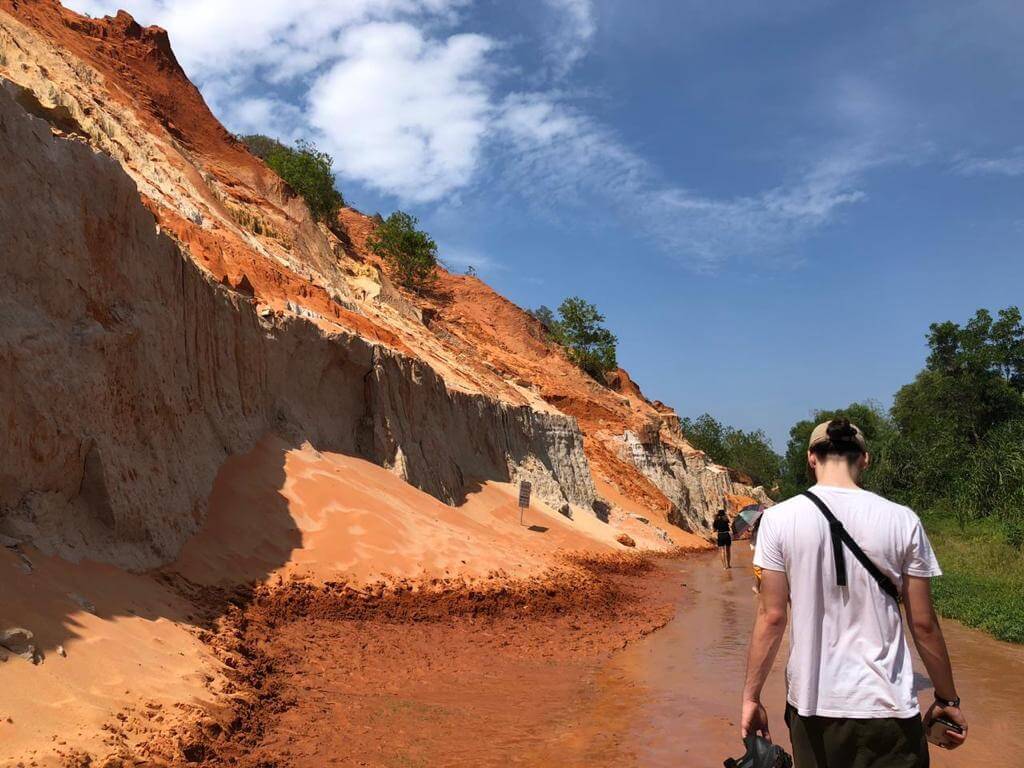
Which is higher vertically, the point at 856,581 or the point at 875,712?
the point at 856,581

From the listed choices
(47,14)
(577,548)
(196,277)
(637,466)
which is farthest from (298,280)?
(637,466)

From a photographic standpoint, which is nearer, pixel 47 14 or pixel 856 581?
pixel 856 581

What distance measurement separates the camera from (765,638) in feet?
8.89

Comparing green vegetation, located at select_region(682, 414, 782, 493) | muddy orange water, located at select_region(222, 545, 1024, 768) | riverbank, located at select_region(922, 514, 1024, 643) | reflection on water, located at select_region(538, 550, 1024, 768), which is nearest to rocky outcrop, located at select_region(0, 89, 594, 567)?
muddy orange water, located at select_region(222, 545, 1024, 768)

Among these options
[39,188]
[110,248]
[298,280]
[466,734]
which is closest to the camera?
[466,734]

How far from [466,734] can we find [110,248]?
719 cm

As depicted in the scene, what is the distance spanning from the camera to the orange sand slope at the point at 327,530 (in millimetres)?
9375

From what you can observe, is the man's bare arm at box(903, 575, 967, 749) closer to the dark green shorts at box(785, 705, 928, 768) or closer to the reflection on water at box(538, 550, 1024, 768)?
the dark green shorts at box(785, 705, 928, 768)

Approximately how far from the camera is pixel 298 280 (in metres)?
19.3

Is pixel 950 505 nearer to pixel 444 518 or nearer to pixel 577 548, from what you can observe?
pixel 577 548

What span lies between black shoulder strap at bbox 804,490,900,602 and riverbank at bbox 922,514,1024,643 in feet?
34.0

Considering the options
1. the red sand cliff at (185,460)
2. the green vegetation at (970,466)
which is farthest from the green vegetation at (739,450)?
the red sand cliff at (185,460)

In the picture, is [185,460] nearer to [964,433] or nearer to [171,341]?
[171,341]

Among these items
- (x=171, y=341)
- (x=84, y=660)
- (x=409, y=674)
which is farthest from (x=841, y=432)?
(x=171, y=341)
